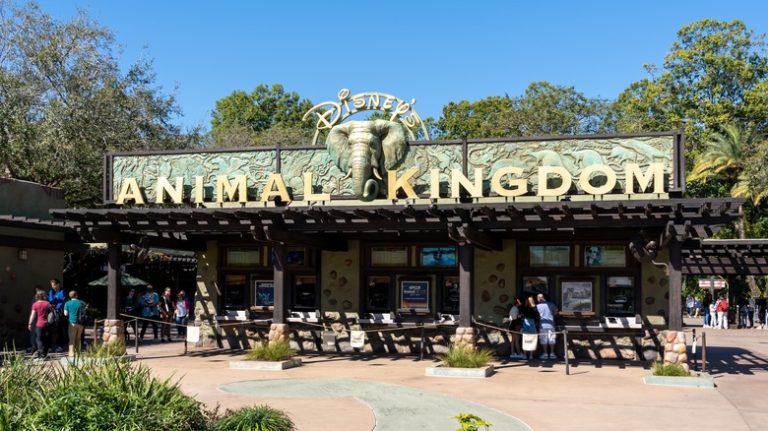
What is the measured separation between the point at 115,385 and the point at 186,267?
30.8m

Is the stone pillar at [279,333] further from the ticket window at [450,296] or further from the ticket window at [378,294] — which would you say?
the ticket window at [450,296]

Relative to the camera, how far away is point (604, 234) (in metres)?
19.3

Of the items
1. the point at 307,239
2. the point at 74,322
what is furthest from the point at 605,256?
the point at 74,322

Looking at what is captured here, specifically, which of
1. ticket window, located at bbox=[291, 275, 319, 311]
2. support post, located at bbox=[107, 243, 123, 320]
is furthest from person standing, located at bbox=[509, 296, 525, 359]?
support post, located at bbox=[107, 243, 123, 320]

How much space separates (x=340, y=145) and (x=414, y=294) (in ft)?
13.3

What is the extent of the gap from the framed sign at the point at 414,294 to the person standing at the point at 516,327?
2.14m

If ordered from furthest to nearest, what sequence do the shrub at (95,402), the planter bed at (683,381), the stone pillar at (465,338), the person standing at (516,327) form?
the person standing at (516,327) → the stone pillar at (465,338) → the planter bed at (683,381) → the shrub at (95,402)

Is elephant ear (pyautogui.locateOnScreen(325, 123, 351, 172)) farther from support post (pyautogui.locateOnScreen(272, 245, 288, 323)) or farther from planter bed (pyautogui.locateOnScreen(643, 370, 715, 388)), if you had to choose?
planter bed (pyautogui.locateOnScreen(643, 370, 715, 388))

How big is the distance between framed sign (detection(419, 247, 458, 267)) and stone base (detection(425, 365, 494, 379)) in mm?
4455

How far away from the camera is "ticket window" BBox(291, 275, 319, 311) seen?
70.3 ft

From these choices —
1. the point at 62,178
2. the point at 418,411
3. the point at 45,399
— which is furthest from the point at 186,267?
the point at 45,399

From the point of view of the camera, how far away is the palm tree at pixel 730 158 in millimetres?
44797

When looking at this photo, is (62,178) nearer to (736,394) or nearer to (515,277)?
(515,277)

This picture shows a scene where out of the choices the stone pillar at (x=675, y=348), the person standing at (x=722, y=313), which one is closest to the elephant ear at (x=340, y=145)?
the stone pillar at (x=675, y=348)
